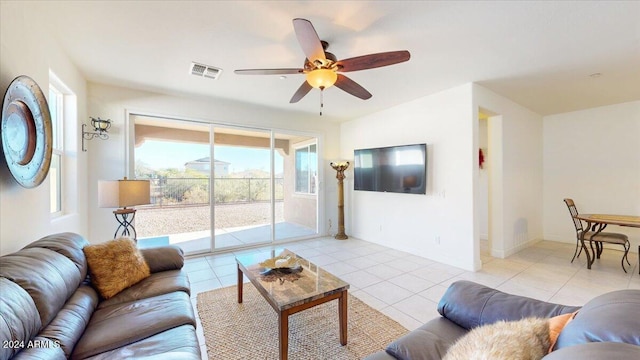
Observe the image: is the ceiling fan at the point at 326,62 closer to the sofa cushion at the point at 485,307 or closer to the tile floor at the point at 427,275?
the sofa cushion at the point at 485,307

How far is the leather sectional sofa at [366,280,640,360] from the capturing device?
0.59 metres

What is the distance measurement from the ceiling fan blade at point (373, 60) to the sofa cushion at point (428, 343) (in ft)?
6.01

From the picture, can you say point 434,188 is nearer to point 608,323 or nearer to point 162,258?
point 608,323

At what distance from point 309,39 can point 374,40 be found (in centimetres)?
86

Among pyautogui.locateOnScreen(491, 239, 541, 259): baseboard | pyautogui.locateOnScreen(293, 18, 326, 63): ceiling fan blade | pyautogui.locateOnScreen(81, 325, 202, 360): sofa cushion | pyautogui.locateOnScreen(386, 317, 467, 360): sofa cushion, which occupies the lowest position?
pyautogui.locateOnScreen(491, 239, 541, 259): baseboard

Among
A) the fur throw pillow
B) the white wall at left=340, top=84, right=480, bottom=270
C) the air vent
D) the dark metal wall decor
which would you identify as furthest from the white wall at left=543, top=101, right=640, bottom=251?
the dark metal wall decor

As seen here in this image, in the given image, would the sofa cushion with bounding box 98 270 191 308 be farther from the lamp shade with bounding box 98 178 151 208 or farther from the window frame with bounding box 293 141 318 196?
the window frame with bounding box 293 141 318 196

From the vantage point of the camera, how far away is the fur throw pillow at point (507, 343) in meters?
0.69

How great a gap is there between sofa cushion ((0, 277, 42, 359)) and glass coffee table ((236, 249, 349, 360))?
1.13 meters

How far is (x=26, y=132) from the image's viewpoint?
5.78 ft

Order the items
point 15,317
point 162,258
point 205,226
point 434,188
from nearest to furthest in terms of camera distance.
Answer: point 15,317, point 162,258, point 434,188, point 205,226

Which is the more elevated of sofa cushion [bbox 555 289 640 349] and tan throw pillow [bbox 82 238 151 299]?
sofa cushion [bbox 555 289 640 349]

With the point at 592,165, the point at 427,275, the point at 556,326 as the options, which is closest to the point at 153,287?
the point at 556,326

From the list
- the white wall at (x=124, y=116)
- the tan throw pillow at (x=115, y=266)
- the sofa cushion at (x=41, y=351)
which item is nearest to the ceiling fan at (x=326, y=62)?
the tan throw pillow at (x=115, y=266)
